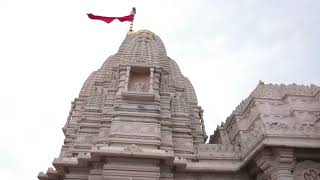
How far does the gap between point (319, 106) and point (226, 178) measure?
21.5 feet

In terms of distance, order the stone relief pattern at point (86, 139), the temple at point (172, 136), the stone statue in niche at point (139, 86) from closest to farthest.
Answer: the temple at point (172, 136), the stone relief pattern at point (86, 139), the stone statue in niche at point (139, 86)

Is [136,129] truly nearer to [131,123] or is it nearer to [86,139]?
[131,123]

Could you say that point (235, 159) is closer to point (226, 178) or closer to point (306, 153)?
point (226, 178)

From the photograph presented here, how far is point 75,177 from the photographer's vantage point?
14.2 meters

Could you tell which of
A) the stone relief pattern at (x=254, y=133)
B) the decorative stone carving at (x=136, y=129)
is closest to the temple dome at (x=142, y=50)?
Answer: the decorative stone carving at (x=136, y=129)

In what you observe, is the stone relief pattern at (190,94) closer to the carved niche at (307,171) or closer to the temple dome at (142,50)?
the temple dome at (142,50)

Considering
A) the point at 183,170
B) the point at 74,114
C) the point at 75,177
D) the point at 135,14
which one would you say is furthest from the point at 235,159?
the point at 135,14

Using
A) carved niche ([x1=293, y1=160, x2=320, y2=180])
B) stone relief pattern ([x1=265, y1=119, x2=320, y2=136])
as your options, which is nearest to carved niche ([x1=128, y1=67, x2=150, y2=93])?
stone relief pattern ([x1=265, y1=119, x2=320, y2=136])

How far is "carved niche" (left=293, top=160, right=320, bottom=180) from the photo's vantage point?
13096mm

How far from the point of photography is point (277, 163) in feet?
42.1

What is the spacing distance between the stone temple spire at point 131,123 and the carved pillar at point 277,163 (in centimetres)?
379

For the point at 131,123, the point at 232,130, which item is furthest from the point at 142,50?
the point at 232,130

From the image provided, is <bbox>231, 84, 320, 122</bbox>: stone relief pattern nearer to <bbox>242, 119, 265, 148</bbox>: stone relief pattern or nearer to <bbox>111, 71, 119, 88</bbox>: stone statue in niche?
<bbox>242, 119, 265, 148</bbox>: stone relief pattern

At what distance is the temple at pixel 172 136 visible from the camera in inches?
521
